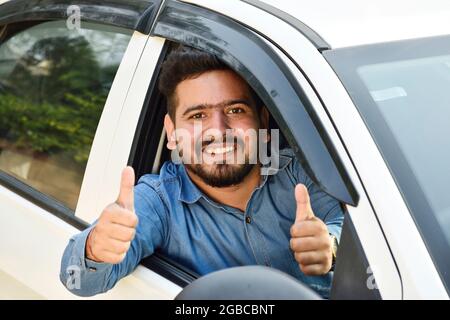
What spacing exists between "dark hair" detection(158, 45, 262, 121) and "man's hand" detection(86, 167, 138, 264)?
43 centimetres

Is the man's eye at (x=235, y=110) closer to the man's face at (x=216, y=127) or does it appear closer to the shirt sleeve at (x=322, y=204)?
the man's face at (x=216, y=127)

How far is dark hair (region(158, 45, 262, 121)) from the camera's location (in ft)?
7.08

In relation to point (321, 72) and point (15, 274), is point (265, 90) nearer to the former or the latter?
point (321, 72)

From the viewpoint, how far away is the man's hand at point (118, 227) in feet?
6.13

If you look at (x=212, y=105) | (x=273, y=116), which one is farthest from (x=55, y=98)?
(x=273, y=116)

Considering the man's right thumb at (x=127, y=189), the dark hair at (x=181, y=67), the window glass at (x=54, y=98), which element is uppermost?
the window glass at (x=54, y=98)

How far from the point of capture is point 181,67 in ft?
7.15

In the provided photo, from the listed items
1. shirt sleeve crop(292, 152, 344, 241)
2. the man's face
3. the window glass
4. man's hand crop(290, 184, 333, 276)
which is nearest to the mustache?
the man's face

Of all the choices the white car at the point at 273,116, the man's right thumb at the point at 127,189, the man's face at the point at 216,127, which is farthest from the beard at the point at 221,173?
the man's right thumb at the point at 127,189

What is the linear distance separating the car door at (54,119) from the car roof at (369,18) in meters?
0.53

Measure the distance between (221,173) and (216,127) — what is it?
14cm

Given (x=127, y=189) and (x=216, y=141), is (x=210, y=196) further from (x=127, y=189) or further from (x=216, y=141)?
(x=127, y=189)

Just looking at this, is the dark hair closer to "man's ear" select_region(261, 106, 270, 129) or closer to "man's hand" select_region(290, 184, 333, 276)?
"man's ear" select_region(261, 106, 270, 129)
